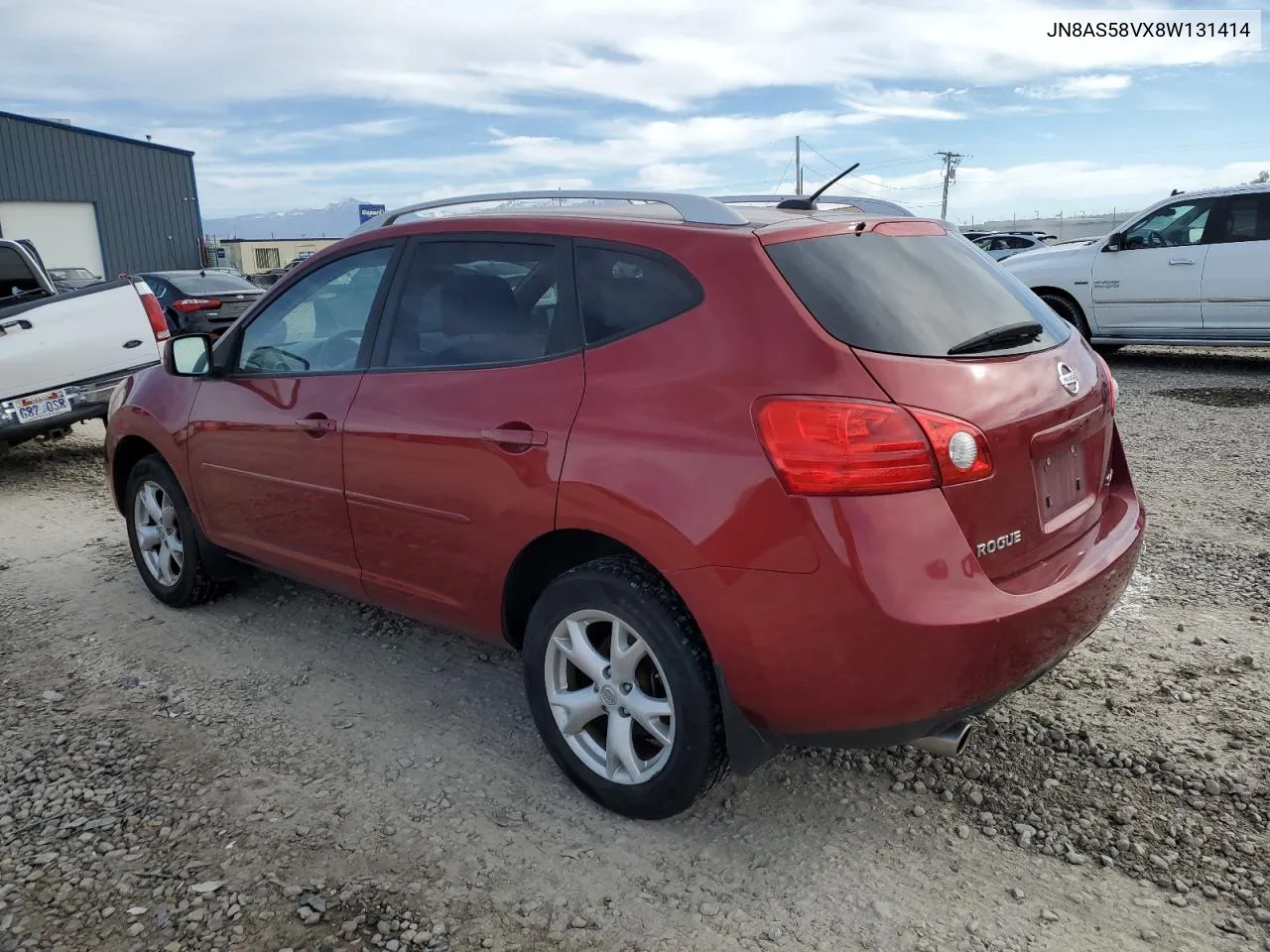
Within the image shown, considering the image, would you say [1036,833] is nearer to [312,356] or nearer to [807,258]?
[807,258]

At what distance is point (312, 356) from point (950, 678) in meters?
2.60

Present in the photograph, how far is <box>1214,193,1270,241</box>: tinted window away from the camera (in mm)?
9633

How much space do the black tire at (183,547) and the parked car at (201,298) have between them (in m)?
8.36

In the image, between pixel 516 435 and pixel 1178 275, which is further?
pixel 1178 275

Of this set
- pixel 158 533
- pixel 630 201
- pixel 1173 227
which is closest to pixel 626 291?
pixel 630 201

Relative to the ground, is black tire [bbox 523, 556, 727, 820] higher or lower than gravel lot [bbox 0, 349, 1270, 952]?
higher

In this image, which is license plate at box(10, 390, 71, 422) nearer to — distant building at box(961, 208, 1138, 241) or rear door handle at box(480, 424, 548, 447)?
rear door handle at box(480, 424, 548, 447)

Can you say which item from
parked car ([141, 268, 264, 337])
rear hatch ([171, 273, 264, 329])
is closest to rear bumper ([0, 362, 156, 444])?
parked car ([141, 268, 264, 337])

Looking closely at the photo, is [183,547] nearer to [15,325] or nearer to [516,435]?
[516,435]

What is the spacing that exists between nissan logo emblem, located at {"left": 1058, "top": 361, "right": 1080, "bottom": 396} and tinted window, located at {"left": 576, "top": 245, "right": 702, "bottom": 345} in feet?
3.54

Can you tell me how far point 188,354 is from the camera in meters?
4.29

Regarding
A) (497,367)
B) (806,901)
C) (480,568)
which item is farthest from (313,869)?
(497,367)

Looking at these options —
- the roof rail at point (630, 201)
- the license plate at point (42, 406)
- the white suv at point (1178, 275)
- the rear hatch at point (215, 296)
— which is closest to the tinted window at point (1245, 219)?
the white suv at point (1178, 275)

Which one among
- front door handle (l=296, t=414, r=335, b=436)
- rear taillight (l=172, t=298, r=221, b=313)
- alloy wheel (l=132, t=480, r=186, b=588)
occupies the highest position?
rear taillight (l=172, t=298, r=221, b=313)
